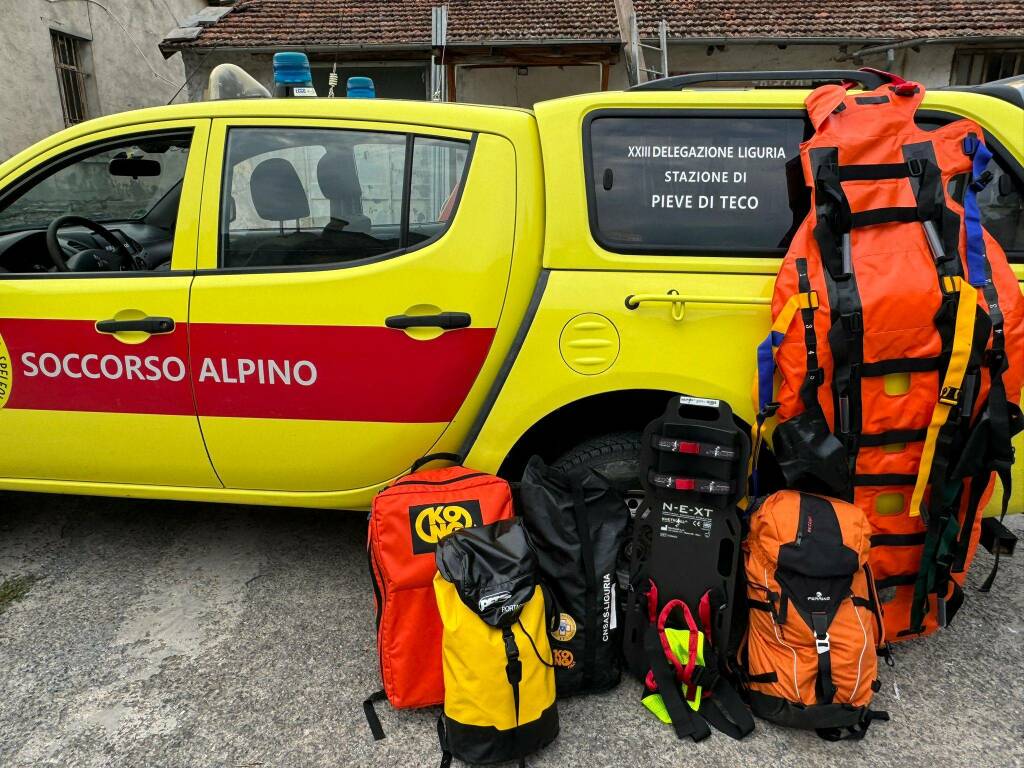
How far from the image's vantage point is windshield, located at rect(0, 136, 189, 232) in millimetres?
2553

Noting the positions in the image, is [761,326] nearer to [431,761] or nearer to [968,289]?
[968,289]

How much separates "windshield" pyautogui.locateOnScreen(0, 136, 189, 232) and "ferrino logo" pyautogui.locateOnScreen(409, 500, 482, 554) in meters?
1.47

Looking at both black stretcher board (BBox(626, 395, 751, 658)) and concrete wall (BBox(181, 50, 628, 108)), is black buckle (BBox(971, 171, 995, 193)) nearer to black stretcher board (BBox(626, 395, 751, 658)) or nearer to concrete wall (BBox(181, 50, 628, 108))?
black stretcher board (BBox(626, 395, 751, 658))

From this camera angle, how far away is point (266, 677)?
89.7 inches

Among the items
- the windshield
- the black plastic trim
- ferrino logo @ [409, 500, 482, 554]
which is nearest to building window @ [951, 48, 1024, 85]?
the black plastic trim

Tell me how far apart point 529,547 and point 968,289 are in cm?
144

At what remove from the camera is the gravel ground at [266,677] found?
1996 millimetres

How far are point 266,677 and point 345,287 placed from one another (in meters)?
1.29

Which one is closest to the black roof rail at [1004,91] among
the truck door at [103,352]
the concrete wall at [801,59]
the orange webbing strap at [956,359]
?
the orange webbing strap at [956,359]

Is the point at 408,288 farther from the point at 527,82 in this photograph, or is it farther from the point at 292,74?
the point at 527,82

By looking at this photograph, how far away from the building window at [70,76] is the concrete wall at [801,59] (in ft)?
33.0

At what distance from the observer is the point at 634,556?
224cm

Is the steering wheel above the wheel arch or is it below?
above

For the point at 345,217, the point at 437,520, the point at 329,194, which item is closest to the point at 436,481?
the point at 437,520
